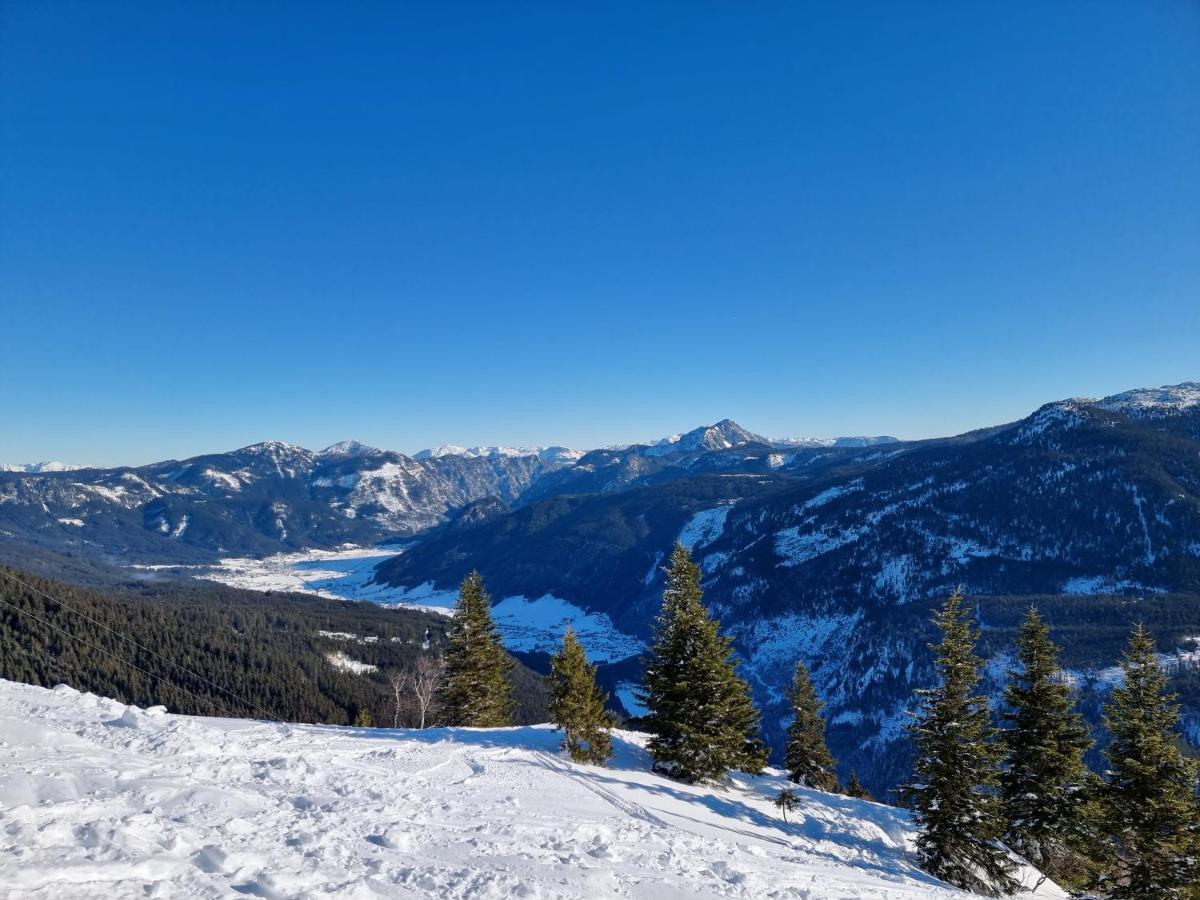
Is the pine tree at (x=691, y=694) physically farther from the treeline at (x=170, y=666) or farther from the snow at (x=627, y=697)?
the snow at (x=627, y=697)

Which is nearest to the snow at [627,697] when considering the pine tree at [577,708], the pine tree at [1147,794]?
the pine tree at [577,708]

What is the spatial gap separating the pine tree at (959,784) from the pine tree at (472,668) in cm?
2672

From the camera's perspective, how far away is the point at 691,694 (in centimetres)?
2720

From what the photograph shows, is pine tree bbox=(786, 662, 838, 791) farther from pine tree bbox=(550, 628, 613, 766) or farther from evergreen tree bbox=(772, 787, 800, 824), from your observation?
pine tree bbox=(550, 628, 613, 766)

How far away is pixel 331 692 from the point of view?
142500mm

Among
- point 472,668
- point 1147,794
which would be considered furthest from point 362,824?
point 1147,794

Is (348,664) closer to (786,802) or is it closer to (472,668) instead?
(472,668)

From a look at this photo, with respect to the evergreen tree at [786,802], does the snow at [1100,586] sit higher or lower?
lower

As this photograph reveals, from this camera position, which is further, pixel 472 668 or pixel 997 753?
pixel 472 668

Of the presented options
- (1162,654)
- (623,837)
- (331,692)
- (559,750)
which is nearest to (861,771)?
(1162,654)

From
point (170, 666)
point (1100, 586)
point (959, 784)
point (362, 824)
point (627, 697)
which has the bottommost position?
point (627, 697)

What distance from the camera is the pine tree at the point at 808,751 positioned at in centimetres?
3975

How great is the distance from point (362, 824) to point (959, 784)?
20.7 m

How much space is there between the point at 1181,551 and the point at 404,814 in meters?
255
